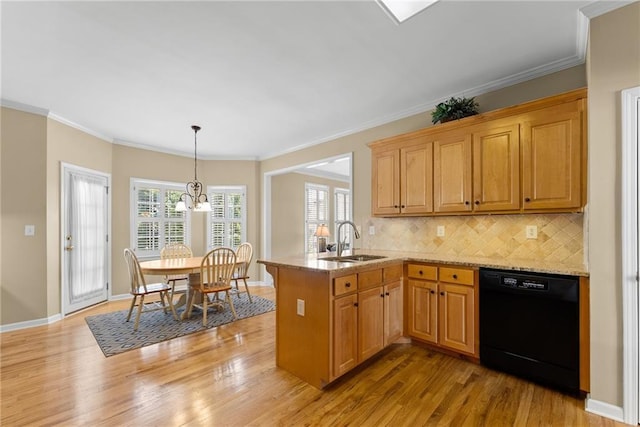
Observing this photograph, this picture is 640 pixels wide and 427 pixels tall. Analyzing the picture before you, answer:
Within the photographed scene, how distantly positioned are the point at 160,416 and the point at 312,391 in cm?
104

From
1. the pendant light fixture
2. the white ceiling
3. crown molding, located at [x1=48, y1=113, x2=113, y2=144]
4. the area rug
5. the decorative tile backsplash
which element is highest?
the white ceiling

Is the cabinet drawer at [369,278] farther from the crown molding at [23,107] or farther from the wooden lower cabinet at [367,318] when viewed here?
the crown molding at [23,107]

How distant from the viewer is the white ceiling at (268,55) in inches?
78.2

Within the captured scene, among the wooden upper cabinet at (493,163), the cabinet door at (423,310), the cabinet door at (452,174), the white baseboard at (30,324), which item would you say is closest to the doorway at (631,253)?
the wooden upper cabinet at (493,163)

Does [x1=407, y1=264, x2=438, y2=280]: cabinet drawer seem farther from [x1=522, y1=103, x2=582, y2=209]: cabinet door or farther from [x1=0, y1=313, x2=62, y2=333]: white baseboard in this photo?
[x1=0, y1=313, x2=62, y2=333]: white baseboard

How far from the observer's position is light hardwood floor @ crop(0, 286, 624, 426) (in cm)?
187

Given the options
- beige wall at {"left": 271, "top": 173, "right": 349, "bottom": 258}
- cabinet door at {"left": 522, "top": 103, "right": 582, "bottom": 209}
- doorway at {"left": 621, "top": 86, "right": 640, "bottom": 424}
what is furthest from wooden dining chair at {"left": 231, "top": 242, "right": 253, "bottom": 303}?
doorway at {"left": 621, "top": 86, "right": 640, "bottom": 424}

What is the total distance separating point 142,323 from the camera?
370cm

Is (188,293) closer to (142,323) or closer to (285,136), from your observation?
(142,323)

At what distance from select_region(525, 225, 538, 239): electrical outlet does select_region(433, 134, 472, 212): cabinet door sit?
0.55 meters

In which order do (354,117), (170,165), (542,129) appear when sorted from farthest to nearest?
1. (170,165)
2. (354,117)
3. (542,129)

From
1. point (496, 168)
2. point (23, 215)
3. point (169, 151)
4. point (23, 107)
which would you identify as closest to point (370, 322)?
point (496, 168)

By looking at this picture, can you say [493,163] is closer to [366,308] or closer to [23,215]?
[366,308]

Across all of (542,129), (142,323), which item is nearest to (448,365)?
(542,129)
